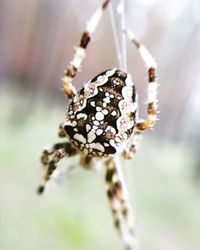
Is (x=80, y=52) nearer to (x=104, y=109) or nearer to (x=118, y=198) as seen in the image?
(x=104, y=109)

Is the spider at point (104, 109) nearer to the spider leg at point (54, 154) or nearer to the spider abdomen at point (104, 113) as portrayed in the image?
the spider abdomen at point (104, 113)

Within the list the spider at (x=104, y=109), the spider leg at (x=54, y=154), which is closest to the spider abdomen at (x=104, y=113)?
the spider at (x=104, y=109)

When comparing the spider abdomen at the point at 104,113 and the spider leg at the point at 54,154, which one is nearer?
the spider abdomen at the point at 104,113

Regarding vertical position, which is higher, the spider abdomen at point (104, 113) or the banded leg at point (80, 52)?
the banded leg at point (80, 52)

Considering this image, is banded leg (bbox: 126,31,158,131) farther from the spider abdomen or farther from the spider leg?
the spider leg

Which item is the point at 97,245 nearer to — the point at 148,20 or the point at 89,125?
the point at 89,125

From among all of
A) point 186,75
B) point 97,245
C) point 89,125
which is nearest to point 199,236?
point 97,245
